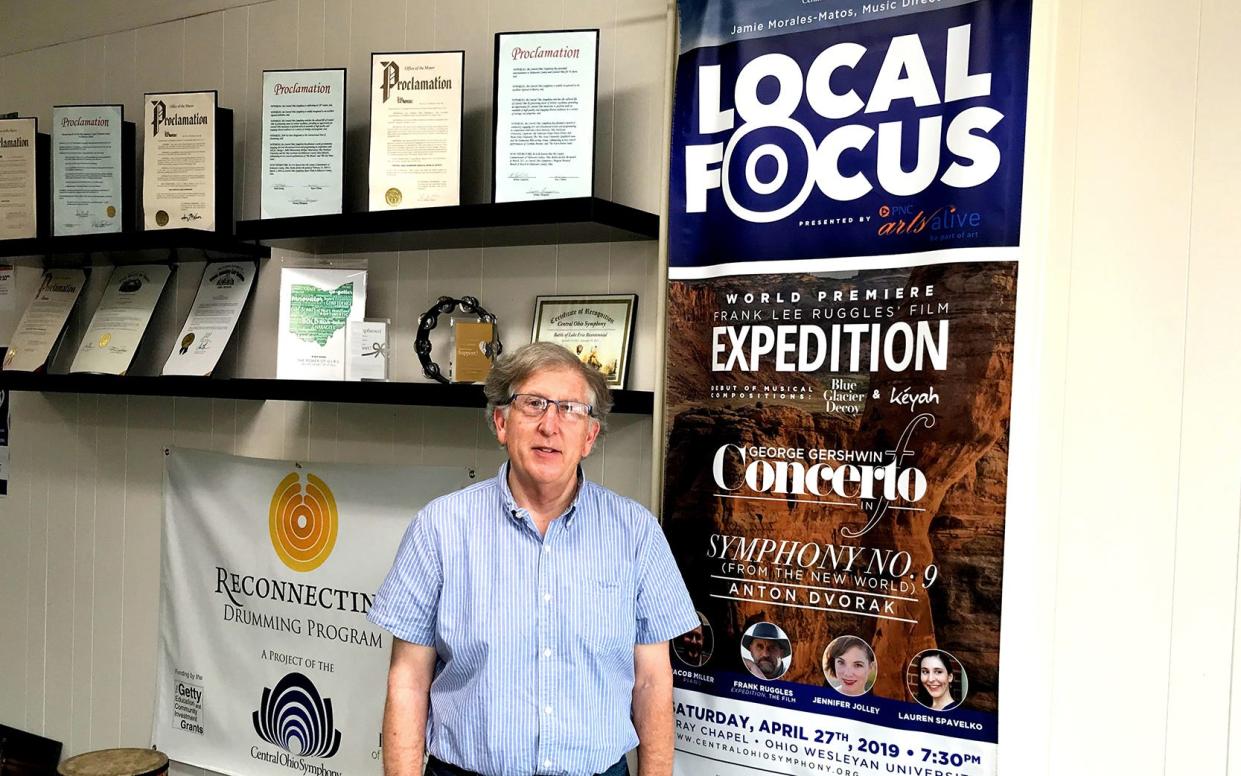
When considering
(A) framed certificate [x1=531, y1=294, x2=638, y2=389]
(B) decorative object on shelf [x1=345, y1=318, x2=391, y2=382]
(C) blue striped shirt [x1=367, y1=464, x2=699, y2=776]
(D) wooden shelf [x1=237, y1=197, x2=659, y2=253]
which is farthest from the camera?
(B) decorative object on shelf [x1=345, y1=318, x2=391, y2=382]

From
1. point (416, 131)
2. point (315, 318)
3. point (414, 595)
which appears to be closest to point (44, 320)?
point (315, 318)

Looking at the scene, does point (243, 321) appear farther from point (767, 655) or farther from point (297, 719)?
point (767, 655)

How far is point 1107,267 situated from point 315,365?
6.18 feet

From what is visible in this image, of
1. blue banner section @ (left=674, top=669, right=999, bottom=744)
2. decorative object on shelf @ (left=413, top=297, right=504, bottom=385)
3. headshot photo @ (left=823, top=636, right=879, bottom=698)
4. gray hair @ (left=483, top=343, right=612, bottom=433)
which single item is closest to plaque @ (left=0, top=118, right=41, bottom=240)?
decorative object on shelf @ (left=413, top=297, right=504, bottom=385)

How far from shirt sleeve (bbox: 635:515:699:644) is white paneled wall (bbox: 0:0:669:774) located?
0.39 meters

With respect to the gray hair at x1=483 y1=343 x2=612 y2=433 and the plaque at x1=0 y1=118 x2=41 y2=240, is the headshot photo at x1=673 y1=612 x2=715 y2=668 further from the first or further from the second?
the plaque at x1=0 y1=118 x2=41 y2=240

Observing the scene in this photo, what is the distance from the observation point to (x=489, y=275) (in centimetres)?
267

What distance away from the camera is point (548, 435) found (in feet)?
6.44

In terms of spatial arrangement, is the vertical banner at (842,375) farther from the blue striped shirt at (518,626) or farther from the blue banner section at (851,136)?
the blue striped shirt at (518,626)

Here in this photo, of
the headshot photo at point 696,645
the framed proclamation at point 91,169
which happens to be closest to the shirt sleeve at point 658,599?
the headshot photo at point 696,645

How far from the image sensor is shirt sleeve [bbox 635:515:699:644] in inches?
80.6

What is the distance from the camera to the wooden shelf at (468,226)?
89.0 inches

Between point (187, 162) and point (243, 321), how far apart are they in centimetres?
47

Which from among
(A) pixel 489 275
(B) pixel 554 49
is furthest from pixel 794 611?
(B) pixel 554 49
